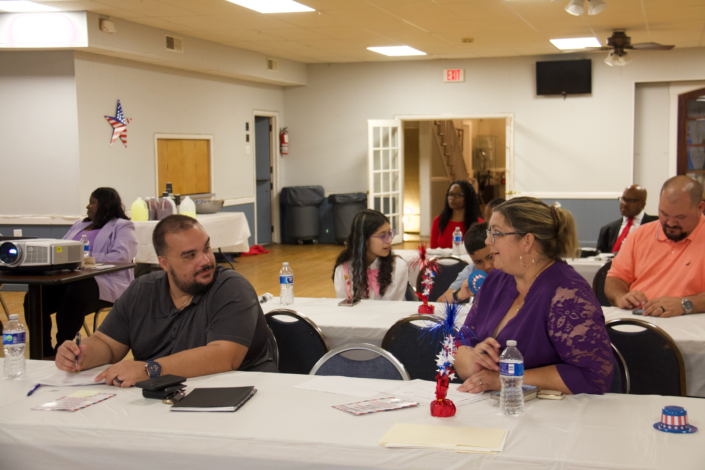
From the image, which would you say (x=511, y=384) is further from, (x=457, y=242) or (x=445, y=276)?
(x=457, y=242)

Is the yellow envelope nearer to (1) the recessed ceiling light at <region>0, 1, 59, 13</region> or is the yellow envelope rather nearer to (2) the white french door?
(1) the recessed ceiling light at <region>0, 1, 59, 13</region>

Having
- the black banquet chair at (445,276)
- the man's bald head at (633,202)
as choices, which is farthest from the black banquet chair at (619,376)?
the man's bald head at (633,202)

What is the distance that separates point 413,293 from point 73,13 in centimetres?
522

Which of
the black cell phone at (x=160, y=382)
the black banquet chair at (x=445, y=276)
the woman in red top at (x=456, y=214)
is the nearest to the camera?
the black cell phone at (x=160, y=382)

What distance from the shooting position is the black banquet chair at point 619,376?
2424 mm

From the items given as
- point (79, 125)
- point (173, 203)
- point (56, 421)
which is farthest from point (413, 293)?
point (79, 125)

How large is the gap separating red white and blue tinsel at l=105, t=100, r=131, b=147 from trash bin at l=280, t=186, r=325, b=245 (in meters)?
4.12

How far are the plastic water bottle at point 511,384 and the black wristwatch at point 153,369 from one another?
1.16 meters

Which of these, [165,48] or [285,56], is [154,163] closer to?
[165,48]

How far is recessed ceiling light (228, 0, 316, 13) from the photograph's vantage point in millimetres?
6988

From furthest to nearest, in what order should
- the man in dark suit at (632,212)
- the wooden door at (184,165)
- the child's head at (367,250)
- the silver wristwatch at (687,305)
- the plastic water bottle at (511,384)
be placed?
the wooden door at (184,165) < the man in dark suit at (632,212) < the child's head at (367,250) < the silver wristwatch at (687,305) < the plastic water bottle at (511,384)

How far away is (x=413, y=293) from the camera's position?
429 cm

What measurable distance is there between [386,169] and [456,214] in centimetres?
539

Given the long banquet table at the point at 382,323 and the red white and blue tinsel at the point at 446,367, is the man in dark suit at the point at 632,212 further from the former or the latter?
the red white and blue tinsel at the point at 446,367
